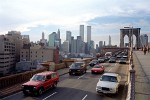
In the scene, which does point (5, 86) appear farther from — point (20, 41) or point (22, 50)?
point (20, 41)

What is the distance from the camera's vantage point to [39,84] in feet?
68.4

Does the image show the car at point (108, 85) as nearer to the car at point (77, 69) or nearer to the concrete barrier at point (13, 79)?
the concrete barrier at point (13, 79)

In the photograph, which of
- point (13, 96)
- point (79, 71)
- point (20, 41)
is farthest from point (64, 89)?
point (20, 41)

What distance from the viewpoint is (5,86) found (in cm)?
2264

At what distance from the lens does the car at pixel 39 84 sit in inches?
803

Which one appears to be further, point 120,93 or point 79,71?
point 79,71

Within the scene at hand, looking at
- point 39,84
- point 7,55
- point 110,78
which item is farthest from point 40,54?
point 39,84

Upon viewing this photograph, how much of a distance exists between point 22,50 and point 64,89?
145m

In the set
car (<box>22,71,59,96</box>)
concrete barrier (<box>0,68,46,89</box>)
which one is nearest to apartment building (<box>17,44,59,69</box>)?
concrete barrier (<box>0,68,46,89</box>)

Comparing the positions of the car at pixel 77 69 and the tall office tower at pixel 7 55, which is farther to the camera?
the tall office tower at pixel 7 55

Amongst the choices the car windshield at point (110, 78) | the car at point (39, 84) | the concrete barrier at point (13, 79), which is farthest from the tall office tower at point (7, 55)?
the car windshield at point (110, 78)

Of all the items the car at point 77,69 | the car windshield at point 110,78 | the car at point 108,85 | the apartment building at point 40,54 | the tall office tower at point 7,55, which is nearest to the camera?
the car at point 108,85

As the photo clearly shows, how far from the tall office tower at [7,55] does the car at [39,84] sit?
115 m

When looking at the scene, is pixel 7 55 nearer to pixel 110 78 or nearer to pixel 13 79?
pixel 13 79
